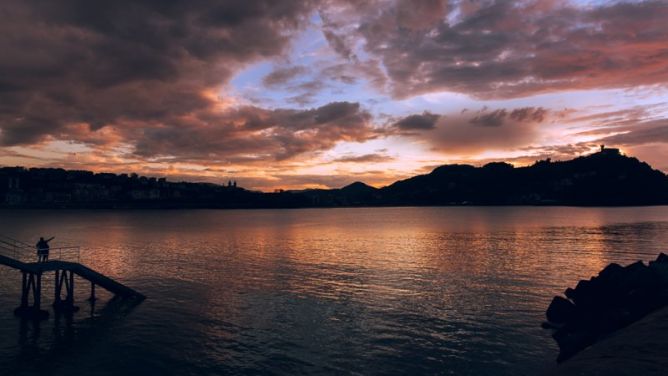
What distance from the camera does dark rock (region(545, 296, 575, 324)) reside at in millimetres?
31562

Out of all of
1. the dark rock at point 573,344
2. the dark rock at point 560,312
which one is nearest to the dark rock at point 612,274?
the dark rock at point 560,312

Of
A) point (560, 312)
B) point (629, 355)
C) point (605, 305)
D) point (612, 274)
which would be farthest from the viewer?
point (612, 274)

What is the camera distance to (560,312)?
1248 inches

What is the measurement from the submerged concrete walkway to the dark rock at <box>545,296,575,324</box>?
24.6 ft

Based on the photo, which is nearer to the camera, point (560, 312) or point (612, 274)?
point (560, 312)

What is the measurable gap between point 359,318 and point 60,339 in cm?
2066

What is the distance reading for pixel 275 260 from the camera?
66375mm

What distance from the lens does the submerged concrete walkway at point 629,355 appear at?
54.4 ft

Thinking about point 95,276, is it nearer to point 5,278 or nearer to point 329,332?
point 5,278

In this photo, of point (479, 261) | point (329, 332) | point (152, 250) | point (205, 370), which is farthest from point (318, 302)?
point (152, 250)

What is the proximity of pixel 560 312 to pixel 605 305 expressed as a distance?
12.4ft

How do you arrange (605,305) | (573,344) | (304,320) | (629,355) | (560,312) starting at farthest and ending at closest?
(304,320)
(605,305)
(560,312)
(573,344)
(629,355)

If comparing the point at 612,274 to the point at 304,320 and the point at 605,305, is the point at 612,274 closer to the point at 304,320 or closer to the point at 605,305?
the point at 605,305

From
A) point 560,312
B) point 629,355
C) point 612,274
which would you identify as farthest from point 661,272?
point 629,355
